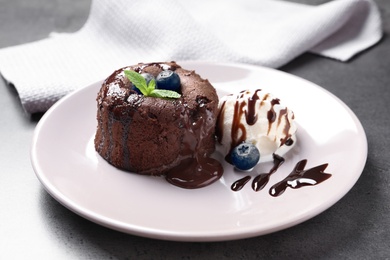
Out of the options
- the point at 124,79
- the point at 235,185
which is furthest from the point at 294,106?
the point at 124,79

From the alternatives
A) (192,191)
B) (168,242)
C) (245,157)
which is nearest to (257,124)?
(245,157)

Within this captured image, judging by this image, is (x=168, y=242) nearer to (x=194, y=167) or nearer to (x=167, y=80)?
(x=194, y=167)

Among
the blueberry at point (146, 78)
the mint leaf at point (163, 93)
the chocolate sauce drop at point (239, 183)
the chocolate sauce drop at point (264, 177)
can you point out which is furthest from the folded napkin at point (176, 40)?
the chocolate sauce drop at point (239, 183)

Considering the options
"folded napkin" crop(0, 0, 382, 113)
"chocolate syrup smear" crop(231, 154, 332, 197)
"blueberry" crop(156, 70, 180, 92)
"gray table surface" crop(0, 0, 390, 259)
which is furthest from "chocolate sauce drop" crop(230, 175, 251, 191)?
"folded napkin" crop(0, 0, 382, 113)

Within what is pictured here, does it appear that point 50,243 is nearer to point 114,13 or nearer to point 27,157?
point 27,157

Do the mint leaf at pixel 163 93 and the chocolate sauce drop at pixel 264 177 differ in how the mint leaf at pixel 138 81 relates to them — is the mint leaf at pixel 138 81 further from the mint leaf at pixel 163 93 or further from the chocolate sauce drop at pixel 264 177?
the chocolate sauce drop at pixel 264 177

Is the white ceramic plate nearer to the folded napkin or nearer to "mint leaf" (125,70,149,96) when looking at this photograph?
"mint leaf" (125,70,149,96)
